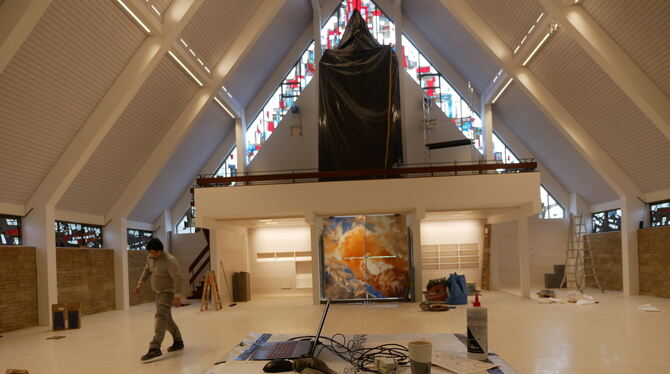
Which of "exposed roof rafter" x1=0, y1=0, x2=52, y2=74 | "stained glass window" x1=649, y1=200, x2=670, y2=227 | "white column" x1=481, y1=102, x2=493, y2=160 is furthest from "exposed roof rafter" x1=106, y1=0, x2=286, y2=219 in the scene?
"stained glass window" x1=649, y1=200, x2=670, y2=227


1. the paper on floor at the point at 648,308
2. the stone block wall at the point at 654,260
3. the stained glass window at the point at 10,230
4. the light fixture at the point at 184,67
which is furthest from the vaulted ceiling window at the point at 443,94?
the stained glass window at the point at 10,230

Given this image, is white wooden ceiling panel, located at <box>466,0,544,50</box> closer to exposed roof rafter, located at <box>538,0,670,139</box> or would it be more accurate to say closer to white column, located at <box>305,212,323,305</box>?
exposed roof rafter, located at <box>538,0,670,139</box>

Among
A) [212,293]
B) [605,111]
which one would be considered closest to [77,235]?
[212,293]

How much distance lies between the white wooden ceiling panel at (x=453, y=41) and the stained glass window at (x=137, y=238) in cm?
1133

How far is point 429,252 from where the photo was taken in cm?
1597

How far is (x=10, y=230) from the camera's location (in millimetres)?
10117

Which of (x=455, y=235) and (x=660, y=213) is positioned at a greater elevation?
(x=660, y=213)

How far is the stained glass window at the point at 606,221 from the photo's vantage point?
1453 centimetres

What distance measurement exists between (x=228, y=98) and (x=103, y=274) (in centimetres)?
621

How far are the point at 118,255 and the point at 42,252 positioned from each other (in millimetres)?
2967

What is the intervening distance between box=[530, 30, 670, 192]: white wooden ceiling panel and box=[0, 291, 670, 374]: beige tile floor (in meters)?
3.18

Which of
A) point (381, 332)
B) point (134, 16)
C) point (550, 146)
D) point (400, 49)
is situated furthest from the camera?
point (400, 49)

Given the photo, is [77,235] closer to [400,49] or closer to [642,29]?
[400,49]

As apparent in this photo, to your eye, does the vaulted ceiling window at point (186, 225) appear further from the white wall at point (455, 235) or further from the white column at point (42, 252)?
the white wall at point (455, 235)
